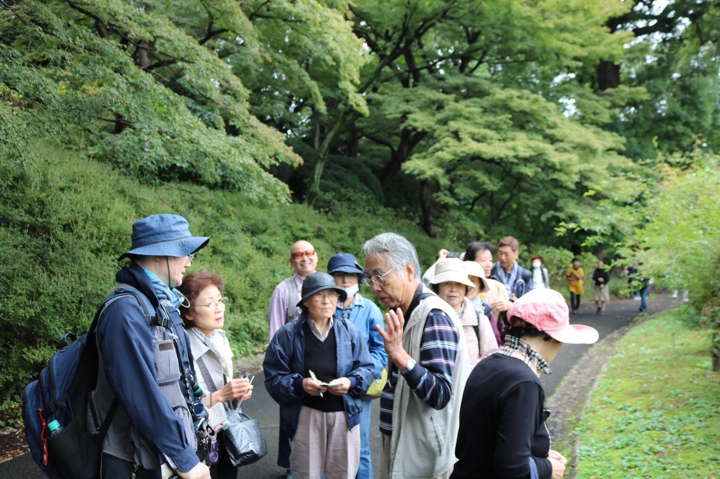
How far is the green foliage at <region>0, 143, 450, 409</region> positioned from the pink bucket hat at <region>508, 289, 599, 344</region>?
5018 millimetres

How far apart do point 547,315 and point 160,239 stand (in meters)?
1.85

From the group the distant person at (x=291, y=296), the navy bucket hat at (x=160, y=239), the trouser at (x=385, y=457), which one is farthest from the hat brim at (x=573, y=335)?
the distant person at (x=291, y=296)

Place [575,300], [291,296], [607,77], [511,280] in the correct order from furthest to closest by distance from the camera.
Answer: [607,77] → [575,300] → [511,280] → [291,296]

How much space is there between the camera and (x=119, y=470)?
2484 millimetres

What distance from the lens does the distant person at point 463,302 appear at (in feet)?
13.2

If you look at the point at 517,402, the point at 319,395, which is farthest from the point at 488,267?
the point at 517,402

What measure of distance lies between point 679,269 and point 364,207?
11.7 m

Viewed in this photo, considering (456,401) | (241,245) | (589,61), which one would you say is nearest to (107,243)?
(241,245)

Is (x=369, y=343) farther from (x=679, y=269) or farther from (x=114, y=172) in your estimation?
(x=114, y=172)

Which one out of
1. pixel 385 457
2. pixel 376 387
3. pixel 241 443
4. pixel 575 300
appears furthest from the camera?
pixel 575 300

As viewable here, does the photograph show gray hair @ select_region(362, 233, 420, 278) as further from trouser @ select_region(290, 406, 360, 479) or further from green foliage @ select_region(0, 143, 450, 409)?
green foliage @ select_region(0, 143, 450, 409)

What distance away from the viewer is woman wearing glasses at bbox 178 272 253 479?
349 cm

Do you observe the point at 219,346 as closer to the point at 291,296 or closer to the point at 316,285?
the point at 316,285

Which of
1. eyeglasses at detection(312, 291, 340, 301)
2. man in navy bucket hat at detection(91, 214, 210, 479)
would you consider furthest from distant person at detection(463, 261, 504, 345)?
man in navy bucket hat at detection(91, 214, 210, 479)
